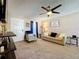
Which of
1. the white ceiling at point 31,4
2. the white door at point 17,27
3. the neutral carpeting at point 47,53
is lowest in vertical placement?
the neutral carpeting at point 47,53

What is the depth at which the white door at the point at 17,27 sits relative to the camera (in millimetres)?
6988

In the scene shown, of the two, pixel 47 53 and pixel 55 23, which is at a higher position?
pixel 55 23

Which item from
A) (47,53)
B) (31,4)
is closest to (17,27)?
(31,4)

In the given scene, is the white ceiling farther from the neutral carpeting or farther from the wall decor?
the wall decor

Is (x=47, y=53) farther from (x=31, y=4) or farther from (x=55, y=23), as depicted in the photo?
(x=55, y=23)

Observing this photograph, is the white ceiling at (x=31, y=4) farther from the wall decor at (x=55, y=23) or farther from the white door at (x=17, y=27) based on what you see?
the wall decor at (x=55, y=23)

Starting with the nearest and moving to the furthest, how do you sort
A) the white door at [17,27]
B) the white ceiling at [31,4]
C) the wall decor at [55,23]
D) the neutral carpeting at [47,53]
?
1. the neutral carpeting at [47,53]
2. the white ceiling at [31,4]
3. the white door at [17,27]
4. the wall decor at [55,23]

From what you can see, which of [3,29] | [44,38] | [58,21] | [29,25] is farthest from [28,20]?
[3,29]

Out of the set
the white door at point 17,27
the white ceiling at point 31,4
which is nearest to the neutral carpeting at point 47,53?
the white ceiling at point 31,4

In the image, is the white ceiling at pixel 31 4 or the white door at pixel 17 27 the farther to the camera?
the white door at pixel 17 27

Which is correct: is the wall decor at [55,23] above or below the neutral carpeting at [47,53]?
above

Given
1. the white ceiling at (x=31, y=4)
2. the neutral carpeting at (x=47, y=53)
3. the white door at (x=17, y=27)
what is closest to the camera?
the neutral carpeting at (x=47, y=53)

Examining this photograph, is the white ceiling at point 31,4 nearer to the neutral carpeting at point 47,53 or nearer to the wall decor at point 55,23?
the neutral carpeting at point 47,53

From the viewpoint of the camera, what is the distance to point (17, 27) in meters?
7.36
